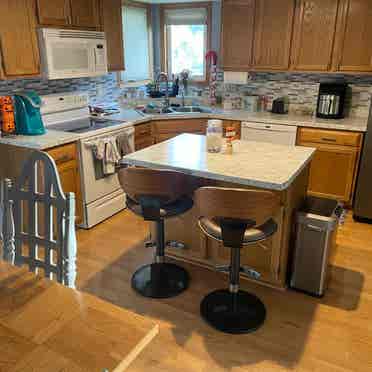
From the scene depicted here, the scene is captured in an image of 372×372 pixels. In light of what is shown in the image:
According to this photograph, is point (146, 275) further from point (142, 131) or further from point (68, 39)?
point (68, 39)

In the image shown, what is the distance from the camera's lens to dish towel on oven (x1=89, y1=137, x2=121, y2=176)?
3.21 meters

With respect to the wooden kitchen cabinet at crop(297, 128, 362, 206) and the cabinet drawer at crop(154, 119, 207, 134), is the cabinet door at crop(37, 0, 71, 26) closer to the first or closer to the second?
the cabinet drawer at crop(154, 119, 207, 134)

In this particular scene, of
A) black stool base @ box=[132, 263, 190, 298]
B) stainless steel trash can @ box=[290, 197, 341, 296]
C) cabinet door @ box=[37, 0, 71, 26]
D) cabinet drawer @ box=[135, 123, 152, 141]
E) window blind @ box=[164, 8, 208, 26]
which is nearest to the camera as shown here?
stainless steel trash can @ box=[290, 197, 341, 296]

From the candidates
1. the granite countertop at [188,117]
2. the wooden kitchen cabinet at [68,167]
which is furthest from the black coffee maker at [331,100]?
the wooden kitchen cabinet at [68,167]

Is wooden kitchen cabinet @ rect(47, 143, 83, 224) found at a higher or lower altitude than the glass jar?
lower

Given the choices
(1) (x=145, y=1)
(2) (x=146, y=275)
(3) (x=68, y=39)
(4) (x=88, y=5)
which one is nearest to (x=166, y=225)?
(2) (x=146, y=275)

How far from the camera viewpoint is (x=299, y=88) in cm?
419

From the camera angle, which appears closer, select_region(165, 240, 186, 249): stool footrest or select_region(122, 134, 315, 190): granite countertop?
select_region(122, 134, 315, 190): granite countertop

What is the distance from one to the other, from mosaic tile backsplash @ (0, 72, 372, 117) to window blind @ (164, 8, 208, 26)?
713mm

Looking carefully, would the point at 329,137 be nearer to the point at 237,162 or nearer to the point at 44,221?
the point at 237,162

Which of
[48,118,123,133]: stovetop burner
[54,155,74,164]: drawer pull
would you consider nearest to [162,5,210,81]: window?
[48,118,123,133]: stovetop burner

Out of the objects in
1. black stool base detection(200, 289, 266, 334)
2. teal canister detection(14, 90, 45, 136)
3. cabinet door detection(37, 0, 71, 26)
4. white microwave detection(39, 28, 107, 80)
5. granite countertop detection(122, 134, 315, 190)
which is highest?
cabinet door detection(37, 0, 71, 26)

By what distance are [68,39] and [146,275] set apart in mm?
2147

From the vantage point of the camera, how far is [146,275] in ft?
8.61
